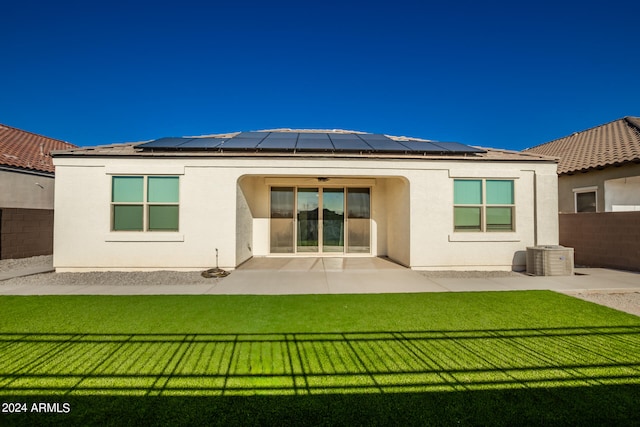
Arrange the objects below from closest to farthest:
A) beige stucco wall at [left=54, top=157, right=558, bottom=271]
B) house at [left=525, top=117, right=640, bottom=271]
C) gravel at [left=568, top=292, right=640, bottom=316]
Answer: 1. gravel at [left=568, top=292, right=640, bottom=316]
2. beige stucco wall at [left=54, top=157, right=558, bottom=271]
3. house at [left=525, top=117, right=640, bottom=271]

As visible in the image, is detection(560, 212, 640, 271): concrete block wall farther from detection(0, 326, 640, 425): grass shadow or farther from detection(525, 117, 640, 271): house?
detection(0, 326, 640, 425): grass shadow

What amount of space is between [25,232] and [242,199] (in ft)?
29.3

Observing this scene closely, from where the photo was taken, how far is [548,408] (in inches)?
94.3

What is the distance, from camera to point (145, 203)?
819 centimetres

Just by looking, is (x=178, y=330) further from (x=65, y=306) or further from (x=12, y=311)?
(x=12, y=311)

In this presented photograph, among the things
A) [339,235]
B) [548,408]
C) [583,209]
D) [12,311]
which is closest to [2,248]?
[12,311]

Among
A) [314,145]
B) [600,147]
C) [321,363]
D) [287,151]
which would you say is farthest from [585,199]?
[321,363]

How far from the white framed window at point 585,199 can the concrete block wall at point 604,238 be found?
2.80 m

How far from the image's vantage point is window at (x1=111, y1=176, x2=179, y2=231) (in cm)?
816

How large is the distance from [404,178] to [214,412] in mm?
7656

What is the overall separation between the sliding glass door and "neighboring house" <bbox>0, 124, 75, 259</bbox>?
9.29 m

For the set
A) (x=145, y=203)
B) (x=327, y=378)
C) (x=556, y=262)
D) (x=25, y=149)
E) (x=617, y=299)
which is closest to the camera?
(x=327, y=378)

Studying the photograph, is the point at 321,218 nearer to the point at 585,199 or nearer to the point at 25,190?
the point at 585,199

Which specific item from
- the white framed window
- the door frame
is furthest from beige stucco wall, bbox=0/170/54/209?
the white framed window
